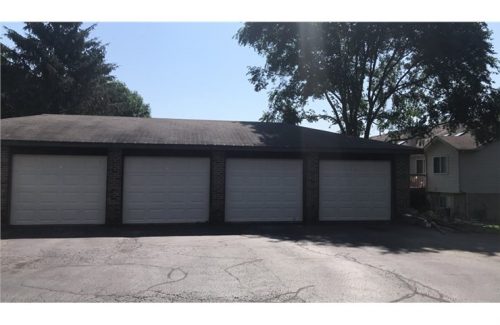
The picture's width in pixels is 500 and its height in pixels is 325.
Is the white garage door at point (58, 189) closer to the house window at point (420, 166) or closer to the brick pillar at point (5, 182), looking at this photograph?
the brick pillar at point (5, 182)

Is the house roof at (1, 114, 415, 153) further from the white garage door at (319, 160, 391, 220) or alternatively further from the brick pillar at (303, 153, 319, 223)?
the white garage door at (319, 160, 391, 220)

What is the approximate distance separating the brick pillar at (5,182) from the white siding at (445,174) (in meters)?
22.7

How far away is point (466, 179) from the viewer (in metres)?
25.6

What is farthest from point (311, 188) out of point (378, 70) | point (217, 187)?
point (378, 70)

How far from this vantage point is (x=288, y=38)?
24484 millimetres

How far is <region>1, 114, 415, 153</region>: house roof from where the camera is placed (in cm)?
1435

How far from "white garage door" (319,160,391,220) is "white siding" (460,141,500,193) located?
451 inches

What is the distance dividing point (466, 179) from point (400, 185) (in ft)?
37.3

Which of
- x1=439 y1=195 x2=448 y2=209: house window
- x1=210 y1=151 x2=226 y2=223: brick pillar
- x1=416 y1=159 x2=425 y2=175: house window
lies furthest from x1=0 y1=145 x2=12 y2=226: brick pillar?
x1=416 y1=159 x2=425 y2=175: house window

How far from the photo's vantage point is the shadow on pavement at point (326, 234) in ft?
36.9

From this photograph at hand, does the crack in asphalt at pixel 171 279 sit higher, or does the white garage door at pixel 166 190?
the white garage door at pixel 166 190

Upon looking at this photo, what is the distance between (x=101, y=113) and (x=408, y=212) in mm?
26095

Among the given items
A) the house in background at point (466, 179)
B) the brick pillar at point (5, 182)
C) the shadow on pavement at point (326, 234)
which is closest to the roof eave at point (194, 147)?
the brick pillar at point (5, 182)

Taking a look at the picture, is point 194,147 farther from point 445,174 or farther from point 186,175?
point 445,174
